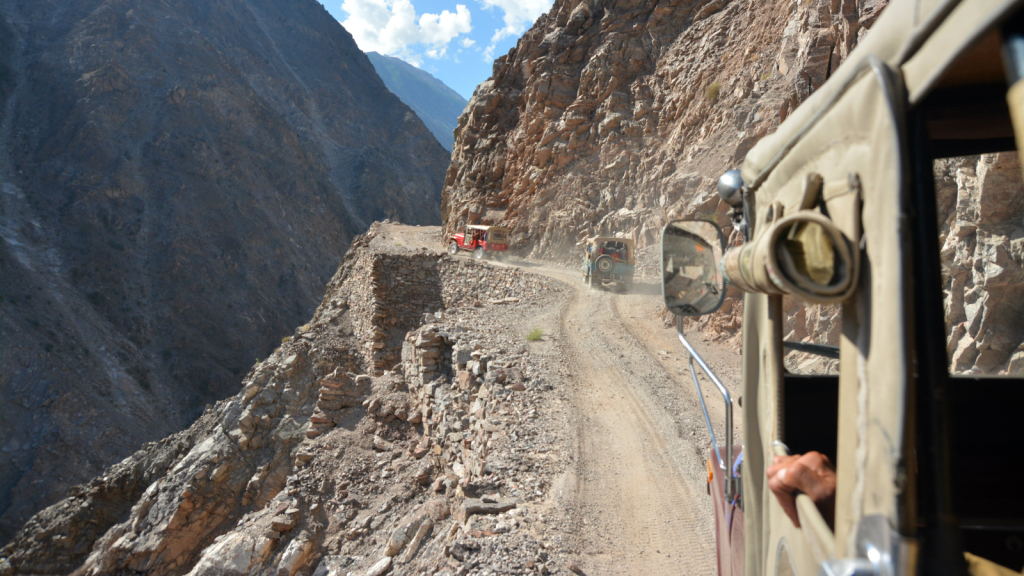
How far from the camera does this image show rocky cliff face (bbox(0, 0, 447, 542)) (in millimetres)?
30219

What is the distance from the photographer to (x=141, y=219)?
45.2 meters

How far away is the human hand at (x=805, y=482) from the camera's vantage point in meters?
1.49

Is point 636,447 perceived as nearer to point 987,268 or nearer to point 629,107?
point 987,268

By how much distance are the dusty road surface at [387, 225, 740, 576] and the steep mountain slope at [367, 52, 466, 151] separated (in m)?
165

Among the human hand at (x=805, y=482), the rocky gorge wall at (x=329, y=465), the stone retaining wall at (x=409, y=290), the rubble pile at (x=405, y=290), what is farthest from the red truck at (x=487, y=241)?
the human hand at (x=805, y=482)

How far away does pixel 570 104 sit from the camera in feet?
84.1

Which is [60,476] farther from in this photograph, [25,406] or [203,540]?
[203,540]

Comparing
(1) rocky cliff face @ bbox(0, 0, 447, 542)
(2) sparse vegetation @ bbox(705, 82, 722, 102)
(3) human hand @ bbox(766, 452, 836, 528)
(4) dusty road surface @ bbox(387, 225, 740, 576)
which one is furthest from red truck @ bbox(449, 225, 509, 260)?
(1) rocky cliff face @ bbox(0, 0, 447, 542)

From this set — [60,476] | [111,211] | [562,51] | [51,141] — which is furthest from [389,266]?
[51,141]

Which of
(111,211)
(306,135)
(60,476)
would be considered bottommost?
(60,476)

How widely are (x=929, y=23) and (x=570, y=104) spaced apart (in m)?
26.2

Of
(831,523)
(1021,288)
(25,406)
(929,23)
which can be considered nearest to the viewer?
(929,23)

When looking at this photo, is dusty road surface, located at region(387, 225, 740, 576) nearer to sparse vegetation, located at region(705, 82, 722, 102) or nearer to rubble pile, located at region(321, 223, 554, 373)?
rubble pile, located at region(321, 223, 554, 373)

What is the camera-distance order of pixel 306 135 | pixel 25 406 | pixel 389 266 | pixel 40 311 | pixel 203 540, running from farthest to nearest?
pixel 306 135 < pixel 40 311 < pixel 25 406 < pixel 389 266 < pixel 203 540
